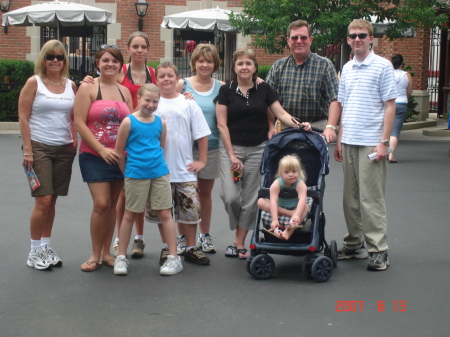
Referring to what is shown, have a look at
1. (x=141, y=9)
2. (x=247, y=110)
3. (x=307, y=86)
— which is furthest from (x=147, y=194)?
(x=141, y=9)

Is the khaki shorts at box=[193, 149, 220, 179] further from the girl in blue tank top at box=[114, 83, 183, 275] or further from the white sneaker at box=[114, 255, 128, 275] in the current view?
the white sneaker at box=[114, 255, 128, 275]

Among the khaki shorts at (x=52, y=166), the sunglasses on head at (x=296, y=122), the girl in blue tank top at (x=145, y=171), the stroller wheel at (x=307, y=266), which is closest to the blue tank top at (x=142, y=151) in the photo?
the girl in blue tank top at (x=145, y=171)

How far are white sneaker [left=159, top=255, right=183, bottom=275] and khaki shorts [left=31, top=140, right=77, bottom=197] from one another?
3.53 feet

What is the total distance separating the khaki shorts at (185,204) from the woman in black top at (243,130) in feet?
0.97

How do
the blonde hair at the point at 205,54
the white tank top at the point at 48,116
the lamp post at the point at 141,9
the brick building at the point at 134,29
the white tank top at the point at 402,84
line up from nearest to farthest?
the white tank top at the point at 48,116 < the blonde hair at the point at 205,54 < the white tank top at the point at 402,84 < the lamp post at the point at 141,9 < the brick building at the point at 134,29

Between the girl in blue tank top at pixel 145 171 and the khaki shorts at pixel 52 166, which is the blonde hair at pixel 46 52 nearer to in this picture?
the khaki shorts at pixel 52 166

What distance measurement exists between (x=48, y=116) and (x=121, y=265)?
1.40 meters

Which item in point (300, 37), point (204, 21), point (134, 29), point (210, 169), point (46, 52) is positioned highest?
point (134, 29)

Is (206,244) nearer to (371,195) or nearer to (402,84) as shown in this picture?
(371,195)

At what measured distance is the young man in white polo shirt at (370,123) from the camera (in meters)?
6.32

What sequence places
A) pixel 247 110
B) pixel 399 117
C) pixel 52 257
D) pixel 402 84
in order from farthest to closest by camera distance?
pixel 402 84, pixel 399 117, pixel 247 110, pixel 52 257

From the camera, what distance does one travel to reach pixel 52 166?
20.9 ft

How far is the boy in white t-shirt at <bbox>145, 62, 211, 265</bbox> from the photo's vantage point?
6.53 metres

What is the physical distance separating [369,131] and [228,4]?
17.4 metres
